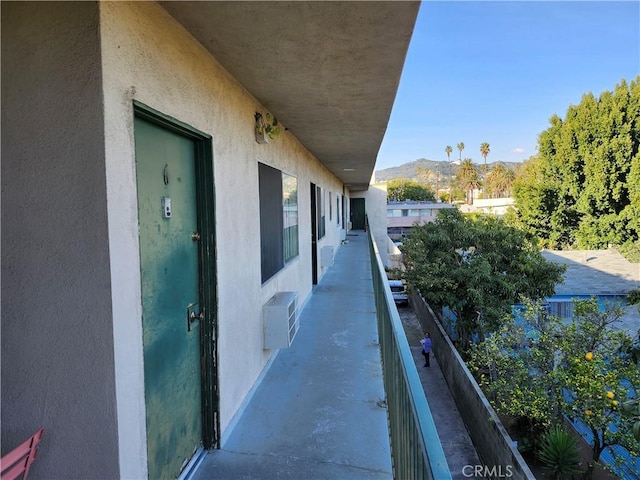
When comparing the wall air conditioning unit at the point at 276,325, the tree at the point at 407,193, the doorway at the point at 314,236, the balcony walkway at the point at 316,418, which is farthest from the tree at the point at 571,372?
the tree at the point at 407,193

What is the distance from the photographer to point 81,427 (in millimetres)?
1468

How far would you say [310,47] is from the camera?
7.38 ft

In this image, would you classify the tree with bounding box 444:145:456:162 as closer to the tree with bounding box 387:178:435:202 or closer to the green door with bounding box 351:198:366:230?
the tree with bounding box 387:178:435:202

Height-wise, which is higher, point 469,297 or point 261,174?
point 261,174

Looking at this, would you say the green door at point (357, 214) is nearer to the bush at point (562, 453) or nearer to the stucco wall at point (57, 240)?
the bush at point (562, 453)

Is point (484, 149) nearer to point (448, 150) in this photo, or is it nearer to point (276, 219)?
point (448, 150)

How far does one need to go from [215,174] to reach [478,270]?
11326 millimetres

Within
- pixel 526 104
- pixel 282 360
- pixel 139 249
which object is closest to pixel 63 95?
pixel 139 249

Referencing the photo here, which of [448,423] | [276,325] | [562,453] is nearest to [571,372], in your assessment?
[562,453]

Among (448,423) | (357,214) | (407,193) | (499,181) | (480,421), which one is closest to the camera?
(480,421)

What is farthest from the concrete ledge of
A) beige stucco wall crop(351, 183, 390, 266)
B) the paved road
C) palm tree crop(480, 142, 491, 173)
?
palm tree crop(480, 142, 491, 173)

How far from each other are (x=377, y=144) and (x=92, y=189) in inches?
204

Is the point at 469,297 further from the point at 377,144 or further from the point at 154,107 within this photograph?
the point at 154,107

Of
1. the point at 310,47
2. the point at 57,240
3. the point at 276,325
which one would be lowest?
the point at 276,325
